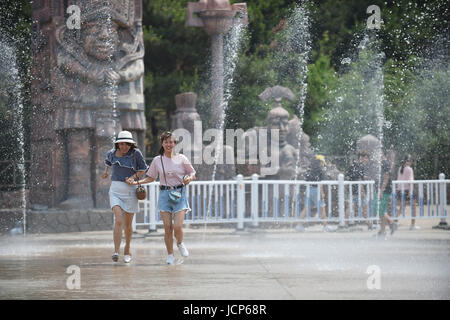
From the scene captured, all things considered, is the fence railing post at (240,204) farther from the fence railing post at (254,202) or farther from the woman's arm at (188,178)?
the woman's arm at (188,178)

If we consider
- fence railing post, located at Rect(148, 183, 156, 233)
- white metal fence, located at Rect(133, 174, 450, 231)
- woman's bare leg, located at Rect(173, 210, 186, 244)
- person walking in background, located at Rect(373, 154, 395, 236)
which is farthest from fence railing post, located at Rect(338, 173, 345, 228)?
woman's bare leg, located at Rect(173, 210, 186, 244)

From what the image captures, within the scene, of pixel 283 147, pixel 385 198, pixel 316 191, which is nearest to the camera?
pixel 385 198

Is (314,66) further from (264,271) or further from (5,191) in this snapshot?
(264,271)

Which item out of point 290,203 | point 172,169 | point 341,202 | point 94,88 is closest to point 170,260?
point 172,169

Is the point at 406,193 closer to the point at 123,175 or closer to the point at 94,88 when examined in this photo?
the point at 94,88

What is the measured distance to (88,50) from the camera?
18.3m

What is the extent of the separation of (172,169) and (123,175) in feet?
2.16

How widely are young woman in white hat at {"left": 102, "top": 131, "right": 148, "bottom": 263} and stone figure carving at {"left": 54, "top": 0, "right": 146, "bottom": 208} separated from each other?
688cm

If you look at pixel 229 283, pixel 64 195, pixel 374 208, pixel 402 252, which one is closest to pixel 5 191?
pixel 64 195

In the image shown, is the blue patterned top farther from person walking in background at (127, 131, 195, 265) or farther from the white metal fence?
the white metal fence

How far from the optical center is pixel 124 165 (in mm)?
11617

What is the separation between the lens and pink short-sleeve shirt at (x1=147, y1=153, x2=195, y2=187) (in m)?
11.4

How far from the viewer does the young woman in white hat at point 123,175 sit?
11.6 metres

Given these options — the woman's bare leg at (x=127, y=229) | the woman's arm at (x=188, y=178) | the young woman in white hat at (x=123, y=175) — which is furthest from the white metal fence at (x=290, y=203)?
the woman's arm at (x=188, y=178)
